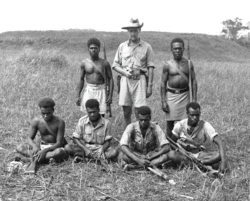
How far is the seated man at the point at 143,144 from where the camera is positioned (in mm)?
3824

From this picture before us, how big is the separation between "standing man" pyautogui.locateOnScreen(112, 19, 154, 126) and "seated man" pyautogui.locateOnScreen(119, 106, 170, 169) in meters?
0.67

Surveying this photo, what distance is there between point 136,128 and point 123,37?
83.4ft

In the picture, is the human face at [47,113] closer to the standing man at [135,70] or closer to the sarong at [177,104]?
the standing man at [135,70]

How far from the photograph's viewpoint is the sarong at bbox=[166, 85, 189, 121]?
453 centimetres

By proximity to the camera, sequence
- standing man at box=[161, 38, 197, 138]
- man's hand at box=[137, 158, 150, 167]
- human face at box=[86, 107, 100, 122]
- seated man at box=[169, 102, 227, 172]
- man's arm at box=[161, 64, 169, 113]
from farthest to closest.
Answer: man's arm at box=[161, 64, 169, 113] < standing man at box=[161, 38, 197, 138] < human face at box=[86, 107, 100, 122] < seated man at box=[169, 102, 227, 172] < man's hand at box=[137, 158, 150, 167]

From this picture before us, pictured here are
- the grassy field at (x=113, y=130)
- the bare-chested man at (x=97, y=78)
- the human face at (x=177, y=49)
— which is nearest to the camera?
the grassy field at (x=113, y=130)

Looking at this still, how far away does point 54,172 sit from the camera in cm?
368

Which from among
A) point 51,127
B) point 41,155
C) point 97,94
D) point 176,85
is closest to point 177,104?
point 176,85

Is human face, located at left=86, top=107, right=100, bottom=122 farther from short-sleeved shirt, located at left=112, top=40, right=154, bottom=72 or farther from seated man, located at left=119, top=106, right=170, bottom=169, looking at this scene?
short-sleeved shirt, located at left=112, top=40, right=154, bottom=72

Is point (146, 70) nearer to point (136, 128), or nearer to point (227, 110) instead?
point (136, 128)

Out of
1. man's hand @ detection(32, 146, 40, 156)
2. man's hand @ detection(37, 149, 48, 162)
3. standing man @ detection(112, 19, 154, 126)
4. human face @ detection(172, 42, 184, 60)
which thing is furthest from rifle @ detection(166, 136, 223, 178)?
man's hand @ detection(32, 146, 40, 156)

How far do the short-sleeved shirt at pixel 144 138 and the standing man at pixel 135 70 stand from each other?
2.14 ft

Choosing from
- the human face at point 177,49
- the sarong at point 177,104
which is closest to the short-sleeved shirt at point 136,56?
the human face at point 177,49

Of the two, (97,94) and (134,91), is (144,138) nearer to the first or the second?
(134,91)
